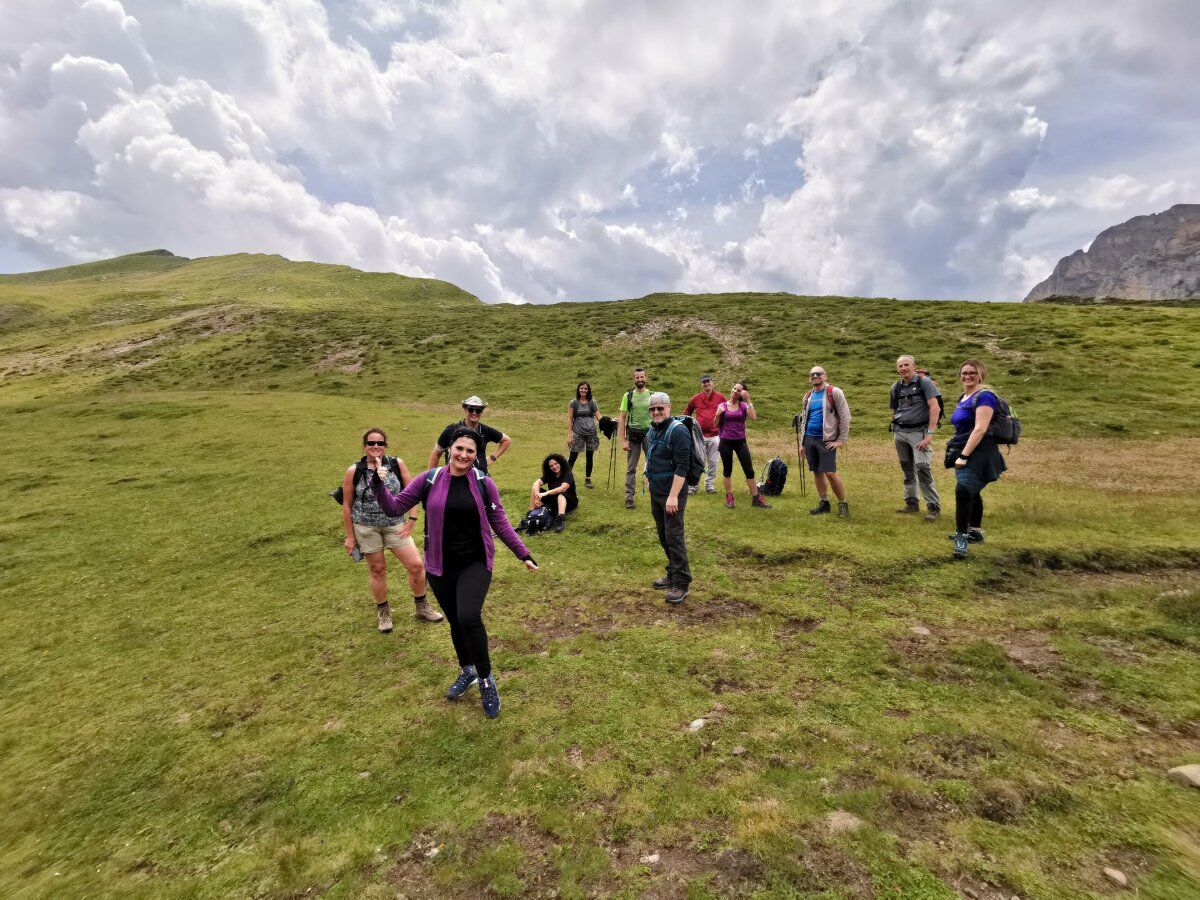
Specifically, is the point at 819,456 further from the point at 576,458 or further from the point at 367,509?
the point at 367,509

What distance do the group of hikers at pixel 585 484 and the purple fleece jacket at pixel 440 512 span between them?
0.04 feet

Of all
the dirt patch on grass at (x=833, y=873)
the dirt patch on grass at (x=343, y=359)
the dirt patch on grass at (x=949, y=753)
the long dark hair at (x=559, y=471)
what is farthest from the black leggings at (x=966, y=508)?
the dirt patch on grass at (x=343, y=359)

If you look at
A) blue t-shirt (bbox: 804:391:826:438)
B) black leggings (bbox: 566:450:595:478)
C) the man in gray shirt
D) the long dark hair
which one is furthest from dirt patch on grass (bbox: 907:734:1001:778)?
black leggings (bbox: 566:450:595:478)

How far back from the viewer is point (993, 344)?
126 feet

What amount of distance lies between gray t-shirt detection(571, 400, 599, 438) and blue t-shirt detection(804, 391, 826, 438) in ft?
18.0

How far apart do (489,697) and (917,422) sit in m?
10.1

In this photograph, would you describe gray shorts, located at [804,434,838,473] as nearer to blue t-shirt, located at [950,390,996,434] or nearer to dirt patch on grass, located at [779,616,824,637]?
blue t-shirt, located at [950,390,996,434]

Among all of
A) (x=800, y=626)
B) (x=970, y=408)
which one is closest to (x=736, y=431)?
(x=970, y=408)

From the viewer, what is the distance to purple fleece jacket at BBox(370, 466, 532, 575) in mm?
6082

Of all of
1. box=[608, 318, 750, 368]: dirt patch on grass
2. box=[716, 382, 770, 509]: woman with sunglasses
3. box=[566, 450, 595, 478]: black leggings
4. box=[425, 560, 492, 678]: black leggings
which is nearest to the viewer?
box=[425, 560, 492, 678]: black leggings

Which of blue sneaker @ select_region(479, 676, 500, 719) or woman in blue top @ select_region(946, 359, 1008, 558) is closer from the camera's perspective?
blue sneaker @ select_region(479, 676, 500, 719)

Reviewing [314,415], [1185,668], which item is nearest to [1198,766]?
[1185,668]

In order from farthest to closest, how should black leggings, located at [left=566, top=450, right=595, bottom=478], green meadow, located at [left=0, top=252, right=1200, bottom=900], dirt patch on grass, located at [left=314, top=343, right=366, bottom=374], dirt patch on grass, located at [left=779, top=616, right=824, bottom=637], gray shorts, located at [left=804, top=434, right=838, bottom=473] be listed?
1. dirt patch on grass, located at [left=314, top=343, right=366, bottom=374]
2. black leggings, located at [left=566, top=450, right=595, bottom=478]
3. gray shorts, located at [left=804, top=434, right=838, bottom=473]
4. dirt patch on grass, located at [left=779, top=616, right=824, bottom=637]
5. green meadow, located at [left=0, top=252, right=1200, bottom=900]

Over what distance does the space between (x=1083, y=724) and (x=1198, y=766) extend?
0.78 meters
